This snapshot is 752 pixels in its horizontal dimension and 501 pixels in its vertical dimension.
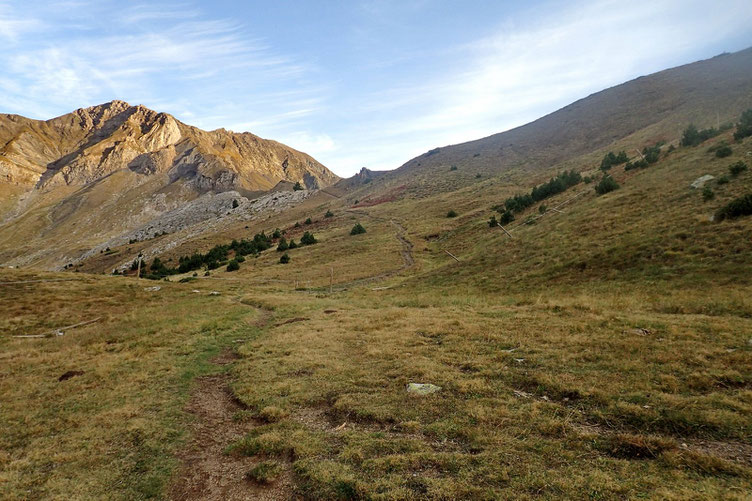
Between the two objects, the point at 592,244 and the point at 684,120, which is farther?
the point at 684,120

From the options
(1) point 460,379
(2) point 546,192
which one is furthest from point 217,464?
(2) point 546,192

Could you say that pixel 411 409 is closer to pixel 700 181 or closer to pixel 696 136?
pixel 700 181

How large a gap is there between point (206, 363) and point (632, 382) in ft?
53.1

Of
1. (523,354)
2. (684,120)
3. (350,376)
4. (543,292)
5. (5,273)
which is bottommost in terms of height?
(543,292)

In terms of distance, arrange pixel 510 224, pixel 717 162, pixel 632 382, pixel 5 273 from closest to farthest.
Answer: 1. pixel 632 382
2. pixel 717 162
3. pixel 5 273
4. pixel 510 224

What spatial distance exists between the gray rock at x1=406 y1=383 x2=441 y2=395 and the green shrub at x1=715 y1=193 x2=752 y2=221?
2362cm

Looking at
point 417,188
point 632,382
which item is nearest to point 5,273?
point 632,382

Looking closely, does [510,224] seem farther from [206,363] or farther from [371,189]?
[371,189]

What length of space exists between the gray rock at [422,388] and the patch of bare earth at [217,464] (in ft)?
14.4

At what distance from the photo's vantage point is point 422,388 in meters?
10.6

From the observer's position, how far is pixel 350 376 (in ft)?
40.6

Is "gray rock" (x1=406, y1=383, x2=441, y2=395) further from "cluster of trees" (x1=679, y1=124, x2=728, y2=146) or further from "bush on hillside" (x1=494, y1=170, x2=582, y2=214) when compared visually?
"cluster of trees" (x1=679, y1=124, x2=728, y2=146)

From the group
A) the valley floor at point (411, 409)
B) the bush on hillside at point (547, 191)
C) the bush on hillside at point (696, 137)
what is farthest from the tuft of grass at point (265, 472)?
the bush on hillside at point (696, 137)

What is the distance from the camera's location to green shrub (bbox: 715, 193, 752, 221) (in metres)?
20.9
